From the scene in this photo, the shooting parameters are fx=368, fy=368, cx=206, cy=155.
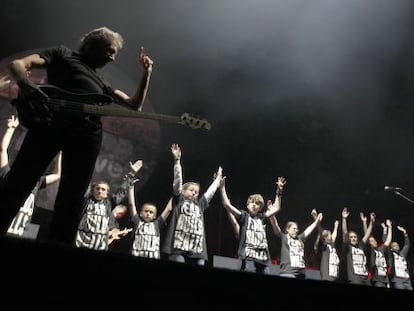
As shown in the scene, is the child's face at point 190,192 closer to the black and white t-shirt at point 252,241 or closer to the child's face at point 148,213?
the child's face at point 148,213

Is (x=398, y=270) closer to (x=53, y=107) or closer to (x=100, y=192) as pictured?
(x=100, y=192)

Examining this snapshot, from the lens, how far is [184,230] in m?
3.63

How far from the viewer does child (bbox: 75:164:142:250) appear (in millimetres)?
3334

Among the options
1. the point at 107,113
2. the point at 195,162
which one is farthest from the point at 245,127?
the point at 107,113

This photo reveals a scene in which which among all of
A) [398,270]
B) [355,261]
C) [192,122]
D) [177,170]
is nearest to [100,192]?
[177,170]

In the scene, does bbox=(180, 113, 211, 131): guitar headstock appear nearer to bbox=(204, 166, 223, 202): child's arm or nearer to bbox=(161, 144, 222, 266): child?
bbox=(161, 144, 222, 266): child

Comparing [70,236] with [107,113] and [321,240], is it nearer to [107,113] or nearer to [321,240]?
[107,113]

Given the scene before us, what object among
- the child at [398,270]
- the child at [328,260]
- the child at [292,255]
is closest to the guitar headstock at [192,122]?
the child at [292,255]

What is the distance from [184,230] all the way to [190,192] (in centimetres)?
46

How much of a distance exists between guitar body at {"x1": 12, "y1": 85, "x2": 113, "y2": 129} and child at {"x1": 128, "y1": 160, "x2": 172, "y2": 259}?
5.69ft

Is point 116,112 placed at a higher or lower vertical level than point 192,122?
lower

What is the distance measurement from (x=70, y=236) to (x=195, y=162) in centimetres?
556

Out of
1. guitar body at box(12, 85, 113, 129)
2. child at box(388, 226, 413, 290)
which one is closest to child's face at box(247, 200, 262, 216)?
child at box(388, 226, 413, 290)

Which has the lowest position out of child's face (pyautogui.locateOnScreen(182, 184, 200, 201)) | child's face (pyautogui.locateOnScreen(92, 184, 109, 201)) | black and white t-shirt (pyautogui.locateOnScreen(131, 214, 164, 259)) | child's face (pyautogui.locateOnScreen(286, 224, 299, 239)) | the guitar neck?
black and white t-shirt (pyautogui.locateOnScreen(131, 214, 164, 259))
